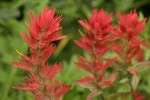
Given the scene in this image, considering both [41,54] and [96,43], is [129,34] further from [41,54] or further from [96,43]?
[41,54]

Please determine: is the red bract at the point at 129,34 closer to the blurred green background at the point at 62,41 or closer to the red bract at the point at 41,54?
the red bract at the point at 41,54

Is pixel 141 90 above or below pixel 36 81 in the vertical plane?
above

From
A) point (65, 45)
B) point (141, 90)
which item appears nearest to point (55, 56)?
point (65, 45)

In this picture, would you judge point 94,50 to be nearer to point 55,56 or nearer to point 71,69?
point 71,69

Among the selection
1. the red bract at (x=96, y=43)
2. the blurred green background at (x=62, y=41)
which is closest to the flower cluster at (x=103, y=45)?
the red bract at (x=96, y=43)

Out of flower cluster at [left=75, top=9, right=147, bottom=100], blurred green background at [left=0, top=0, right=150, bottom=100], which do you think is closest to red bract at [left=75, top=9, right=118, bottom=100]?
flower cluster at [left=75, top=9, right=147, bottom=100]

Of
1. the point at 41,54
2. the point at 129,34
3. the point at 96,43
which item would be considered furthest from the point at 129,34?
the point at 41,54
